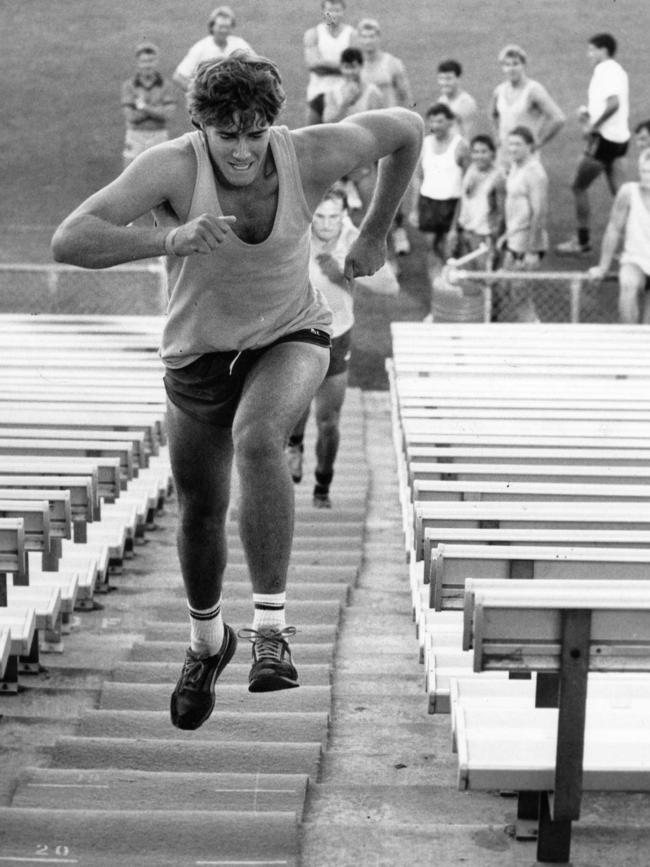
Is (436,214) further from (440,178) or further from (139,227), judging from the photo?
(139,227)

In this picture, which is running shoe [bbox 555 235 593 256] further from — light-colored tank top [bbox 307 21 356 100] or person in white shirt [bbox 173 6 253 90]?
person in white shirt [bbox 173 6 253 90]

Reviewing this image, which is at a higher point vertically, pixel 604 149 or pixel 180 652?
pixel 604 149

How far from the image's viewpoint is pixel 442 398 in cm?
618

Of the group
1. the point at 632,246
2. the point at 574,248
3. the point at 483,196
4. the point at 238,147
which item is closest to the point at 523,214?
the point at 483,196

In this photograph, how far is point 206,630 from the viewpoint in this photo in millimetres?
4062

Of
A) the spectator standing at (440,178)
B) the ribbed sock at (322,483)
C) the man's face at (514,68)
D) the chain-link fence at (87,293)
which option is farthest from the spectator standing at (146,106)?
the ribbed sock at (322,483)

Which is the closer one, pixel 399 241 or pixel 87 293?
pixel 87 293

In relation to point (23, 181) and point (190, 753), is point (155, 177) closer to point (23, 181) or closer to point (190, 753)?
point (190, 753)

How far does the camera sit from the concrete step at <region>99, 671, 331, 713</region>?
196 inches

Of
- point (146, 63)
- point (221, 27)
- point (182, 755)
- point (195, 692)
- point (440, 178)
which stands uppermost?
point (221, 27)

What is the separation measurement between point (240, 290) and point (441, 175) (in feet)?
25.8

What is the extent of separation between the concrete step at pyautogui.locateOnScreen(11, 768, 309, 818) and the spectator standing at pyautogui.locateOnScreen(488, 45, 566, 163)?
7918 millimetres

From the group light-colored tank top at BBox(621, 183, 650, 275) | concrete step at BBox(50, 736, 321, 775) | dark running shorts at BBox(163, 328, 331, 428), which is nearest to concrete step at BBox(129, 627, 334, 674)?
concrete step at BBox(50, 736, 321, 775)

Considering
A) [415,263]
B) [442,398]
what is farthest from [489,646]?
[415,263]
